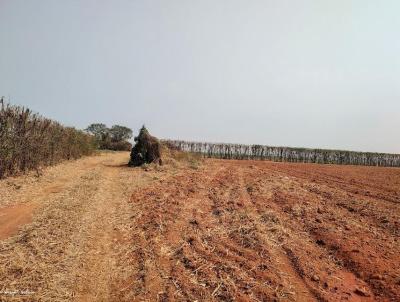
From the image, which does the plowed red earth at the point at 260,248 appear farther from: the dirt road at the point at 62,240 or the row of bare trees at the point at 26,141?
the row of bare trees at the point at 26,141

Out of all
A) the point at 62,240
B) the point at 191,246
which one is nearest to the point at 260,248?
the point at 191,246

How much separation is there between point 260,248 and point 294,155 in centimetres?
5750

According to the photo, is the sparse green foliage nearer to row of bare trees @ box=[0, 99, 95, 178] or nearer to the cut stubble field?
row of bare trees @ box=[0, 99, 95, 178]

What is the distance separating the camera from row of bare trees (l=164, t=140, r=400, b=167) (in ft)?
192

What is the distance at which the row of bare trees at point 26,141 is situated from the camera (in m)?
13.7

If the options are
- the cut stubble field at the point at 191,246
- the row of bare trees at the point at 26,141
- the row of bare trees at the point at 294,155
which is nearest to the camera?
the cut stubble field at the point at 191,246

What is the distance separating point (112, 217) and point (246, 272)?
447cm

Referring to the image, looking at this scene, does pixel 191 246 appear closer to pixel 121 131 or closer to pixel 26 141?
pixel 26 141

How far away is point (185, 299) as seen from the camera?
5406 millimetres

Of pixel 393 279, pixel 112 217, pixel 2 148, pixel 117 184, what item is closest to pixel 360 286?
pixel 393 279

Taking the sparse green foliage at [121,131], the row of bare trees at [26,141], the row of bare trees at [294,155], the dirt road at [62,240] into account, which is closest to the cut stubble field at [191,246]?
the dirt road at [62,240]

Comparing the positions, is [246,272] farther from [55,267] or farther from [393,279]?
[55,267]

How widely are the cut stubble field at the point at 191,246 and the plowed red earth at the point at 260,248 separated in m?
0.02

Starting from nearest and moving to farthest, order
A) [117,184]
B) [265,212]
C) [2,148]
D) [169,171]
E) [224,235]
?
[224,235], [265,212], [2,148], [117,184], [169,171]
